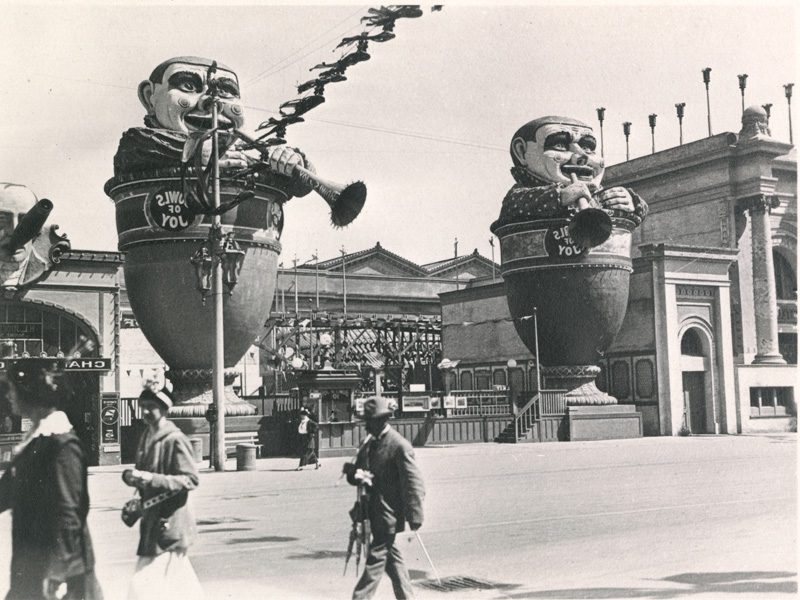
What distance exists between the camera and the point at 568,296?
109 ft

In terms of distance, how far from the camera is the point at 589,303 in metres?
33.0

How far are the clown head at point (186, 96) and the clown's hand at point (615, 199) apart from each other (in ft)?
42.5

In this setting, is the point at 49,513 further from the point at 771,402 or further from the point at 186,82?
the point at 771,402

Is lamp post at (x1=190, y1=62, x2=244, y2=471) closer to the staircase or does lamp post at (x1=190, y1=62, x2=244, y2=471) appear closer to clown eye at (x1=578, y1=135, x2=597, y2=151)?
the staircase

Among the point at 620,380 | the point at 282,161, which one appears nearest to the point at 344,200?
the point at 282,161

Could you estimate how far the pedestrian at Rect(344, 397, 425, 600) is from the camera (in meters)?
7.28

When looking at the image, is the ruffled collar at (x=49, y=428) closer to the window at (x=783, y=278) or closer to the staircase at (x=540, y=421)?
the staircase at (x=540, y=421)

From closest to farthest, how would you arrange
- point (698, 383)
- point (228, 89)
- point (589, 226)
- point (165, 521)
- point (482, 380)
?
point (165, 521), point (228, 89), point (589, 226), point (698, 383), point (482, 380)

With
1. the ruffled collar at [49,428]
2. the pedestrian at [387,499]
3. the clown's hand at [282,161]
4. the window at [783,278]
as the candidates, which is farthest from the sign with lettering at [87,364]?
the window at [783,278]

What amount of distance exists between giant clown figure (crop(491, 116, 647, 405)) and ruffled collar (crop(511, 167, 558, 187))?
0.11 ft

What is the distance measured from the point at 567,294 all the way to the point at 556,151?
4.87 metres

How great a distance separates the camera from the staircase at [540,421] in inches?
1281

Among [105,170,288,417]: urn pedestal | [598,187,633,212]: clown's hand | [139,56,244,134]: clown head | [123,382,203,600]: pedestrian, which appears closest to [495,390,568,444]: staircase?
[598,187,633,212]: clown's hand

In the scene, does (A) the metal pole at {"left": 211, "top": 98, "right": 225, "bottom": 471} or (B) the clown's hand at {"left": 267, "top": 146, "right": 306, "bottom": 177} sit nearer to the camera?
(A) the metal pole at {"left": 211, "top": 98, "right": 225, "bottom": 471}
